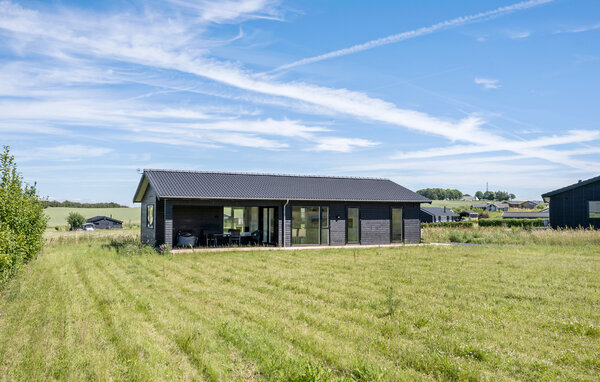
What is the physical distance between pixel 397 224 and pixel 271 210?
680 centimetres

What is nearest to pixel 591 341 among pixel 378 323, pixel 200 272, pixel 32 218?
pixel 378 323

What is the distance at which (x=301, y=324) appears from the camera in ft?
21.0

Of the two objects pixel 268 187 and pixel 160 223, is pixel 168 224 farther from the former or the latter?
pixel 268 187

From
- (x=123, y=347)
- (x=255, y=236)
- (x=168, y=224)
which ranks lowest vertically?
(x=123, y=347)

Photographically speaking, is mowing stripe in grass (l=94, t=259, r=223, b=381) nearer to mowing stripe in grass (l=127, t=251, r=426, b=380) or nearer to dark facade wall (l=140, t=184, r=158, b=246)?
mowing stripe in grass (l=127, t=251, r=426, b=380)

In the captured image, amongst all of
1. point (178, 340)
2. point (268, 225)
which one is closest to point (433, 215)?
point (268, 225)

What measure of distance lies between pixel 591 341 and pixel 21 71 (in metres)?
14.9

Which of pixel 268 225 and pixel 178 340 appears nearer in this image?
pixel 178 340

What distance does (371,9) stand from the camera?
40.5 feet

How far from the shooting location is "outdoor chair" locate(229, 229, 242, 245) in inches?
770

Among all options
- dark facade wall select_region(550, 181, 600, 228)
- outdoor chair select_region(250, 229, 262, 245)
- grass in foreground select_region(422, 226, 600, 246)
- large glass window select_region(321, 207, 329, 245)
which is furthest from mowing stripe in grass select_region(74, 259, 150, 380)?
dark facade wall select_region(550, 181, 600, 228)

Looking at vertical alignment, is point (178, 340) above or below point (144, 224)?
below

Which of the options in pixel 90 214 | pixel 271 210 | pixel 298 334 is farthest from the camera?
pixel 90 214

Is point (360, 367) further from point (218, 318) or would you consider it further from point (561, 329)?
point (561, 329)
